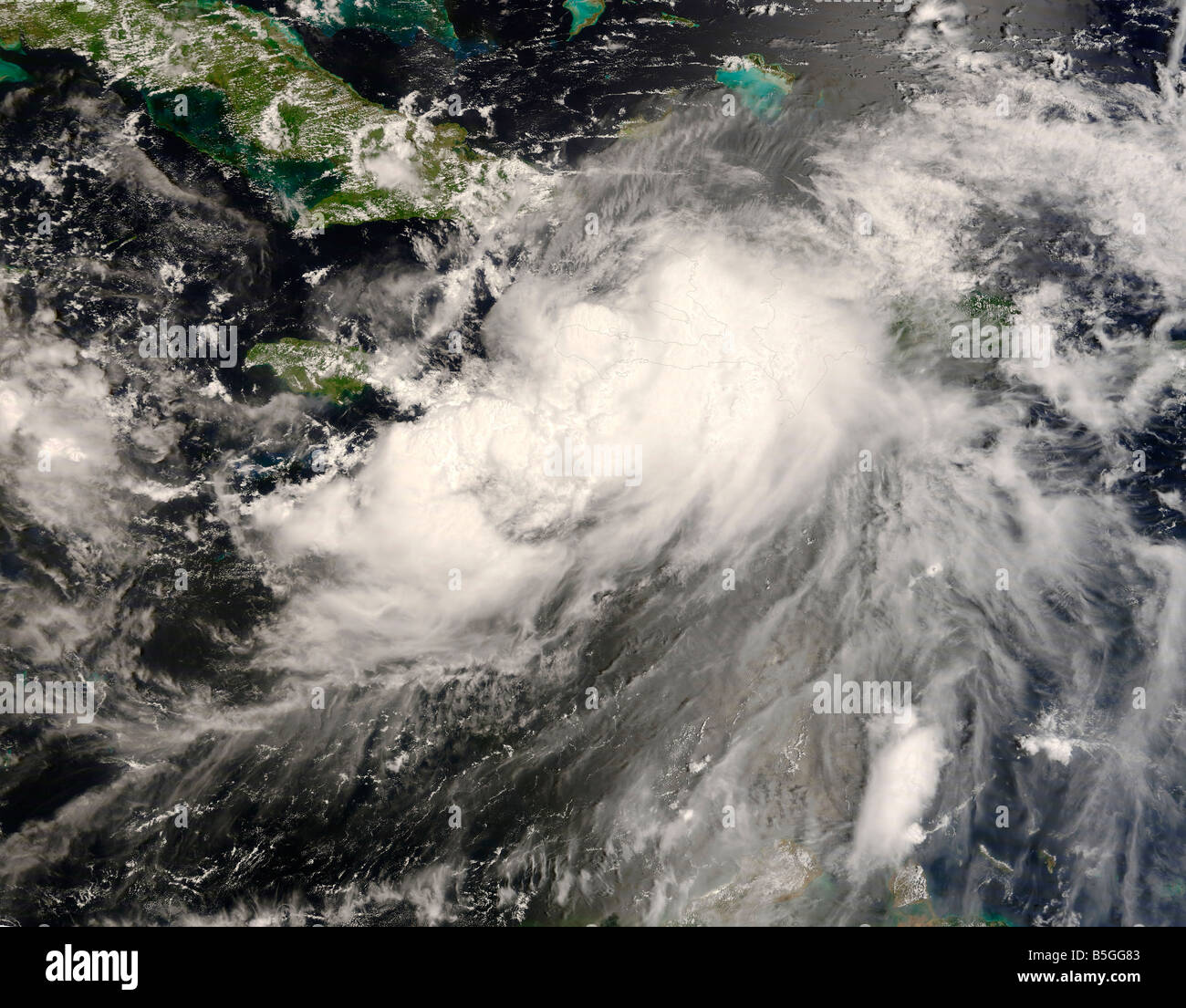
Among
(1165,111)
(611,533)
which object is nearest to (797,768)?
(611,533)

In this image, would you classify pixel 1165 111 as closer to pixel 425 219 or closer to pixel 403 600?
pixel 425 219

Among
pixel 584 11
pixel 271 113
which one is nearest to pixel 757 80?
pixel 584 11

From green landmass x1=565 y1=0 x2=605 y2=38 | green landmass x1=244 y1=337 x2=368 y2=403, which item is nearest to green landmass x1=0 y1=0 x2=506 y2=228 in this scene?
green landmass x1=244 y1=337 x2=368 y2=403

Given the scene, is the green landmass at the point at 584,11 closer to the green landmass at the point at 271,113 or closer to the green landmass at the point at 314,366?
the green landmass at the point at 271,113

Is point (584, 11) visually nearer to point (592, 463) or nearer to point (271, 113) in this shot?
point (271, 113)

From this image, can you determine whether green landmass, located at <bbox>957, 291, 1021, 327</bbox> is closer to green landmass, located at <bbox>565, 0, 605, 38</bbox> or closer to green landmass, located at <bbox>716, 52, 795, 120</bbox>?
green landmass, located at <bbox>716, 52, 795, 120</bbox>

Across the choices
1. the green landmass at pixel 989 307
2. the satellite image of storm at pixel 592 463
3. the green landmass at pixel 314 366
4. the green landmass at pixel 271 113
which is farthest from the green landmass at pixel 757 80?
the green landmass at pixel 314 366
